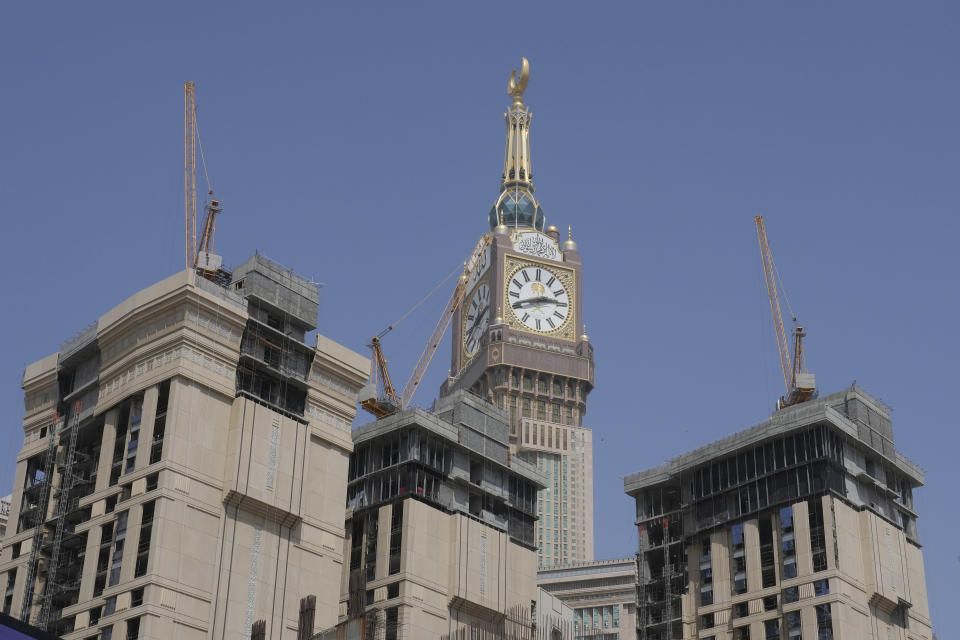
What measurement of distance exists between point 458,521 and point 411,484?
653 cm

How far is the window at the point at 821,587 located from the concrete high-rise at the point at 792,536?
15cm

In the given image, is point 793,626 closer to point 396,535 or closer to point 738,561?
point 738,561

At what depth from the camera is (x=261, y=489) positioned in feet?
477

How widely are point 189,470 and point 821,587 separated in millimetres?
66510

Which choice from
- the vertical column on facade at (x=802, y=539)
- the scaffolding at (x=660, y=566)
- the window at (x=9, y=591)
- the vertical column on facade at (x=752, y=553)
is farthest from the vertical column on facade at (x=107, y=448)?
the vertical column on facade at (x=802, y=539)

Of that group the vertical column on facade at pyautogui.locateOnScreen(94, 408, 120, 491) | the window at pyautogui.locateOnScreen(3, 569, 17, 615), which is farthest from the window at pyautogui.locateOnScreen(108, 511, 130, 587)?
the window at pyautogui.locateOnScreen(3, 569, 17, 615)

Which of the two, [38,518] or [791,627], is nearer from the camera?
[38,518]

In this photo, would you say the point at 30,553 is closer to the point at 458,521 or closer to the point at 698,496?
the point at 458,521

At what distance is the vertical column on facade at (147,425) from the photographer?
144 m

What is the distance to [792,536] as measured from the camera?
171000 mm

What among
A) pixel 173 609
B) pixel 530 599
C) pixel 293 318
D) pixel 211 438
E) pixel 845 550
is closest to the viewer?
pixel 173 609

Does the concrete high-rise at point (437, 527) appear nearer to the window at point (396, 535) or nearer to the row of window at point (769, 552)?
the window at point (396, 535)

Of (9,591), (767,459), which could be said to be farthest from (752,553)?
(9,591)

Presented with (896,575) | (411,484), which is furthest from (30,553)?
(896,575)
